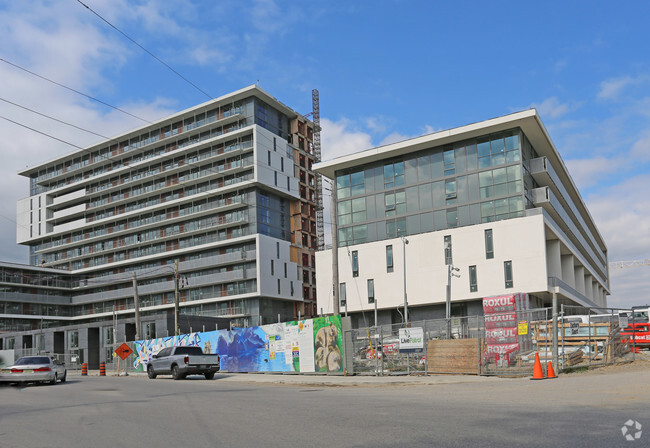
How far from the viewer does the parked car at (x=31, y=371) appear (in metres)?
25.6

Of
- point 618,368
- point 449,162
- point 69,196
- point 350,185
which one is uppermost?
point 69,196

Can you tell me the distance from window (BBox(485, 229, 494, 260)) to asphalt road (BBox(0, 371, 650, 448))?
38.9m

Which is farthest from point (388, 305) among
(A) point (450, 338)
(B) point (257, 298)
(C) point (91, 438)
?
(C) point (91, 438)

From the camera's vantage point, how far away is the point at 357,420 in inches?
412

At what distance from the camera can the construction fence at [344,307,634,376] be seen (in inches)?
850

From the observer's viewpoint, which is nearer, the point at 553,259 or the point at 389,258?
the point at 553,259

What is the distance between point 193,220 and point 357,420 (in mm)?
77305

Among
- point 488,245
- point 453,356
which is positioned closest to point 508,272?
point 488,245

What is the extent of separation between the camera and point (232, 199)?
81375 millimetres

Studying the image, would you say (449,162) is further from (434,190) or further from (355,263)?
(355,263)

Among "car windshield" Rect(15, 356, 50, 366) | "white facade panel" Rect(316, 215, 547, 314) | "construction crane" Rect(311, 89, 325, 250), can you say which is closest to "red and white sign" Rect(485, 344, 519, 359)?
"car windshield" Rect(15, 356, 50, 366)

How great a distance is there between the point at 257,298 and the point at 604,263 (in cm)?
6736

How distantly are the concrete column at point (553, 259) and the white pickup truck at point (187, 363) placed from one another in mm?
36168

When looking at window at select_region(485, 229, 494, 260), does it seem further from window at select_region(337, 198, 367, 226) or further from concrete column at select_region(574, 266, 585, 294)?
concrete column at select_region(574, 266, 585, 294)
